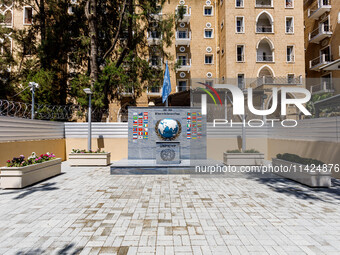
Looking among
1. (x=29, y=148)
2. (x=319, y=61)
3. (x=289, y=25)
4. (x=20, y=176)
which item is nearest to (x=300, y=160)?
(x=20, y=176)

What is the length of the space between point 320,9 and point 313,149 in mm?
27712

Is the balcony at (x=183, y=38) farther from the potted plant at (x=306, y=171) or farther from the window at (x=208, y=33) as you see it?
the potted plant at (x=306, y=171)

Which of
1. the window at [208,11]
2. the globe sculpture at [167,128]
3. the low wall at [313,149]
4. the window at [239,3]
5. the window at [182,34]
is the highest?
the window at [208,11]

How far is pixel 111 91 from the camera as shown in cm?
1809

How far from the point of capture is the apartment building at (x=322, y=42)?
88.1ft

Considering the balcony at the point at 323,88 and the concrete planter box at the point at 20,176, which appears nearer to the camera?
the concrete planter box at the point at 20,176

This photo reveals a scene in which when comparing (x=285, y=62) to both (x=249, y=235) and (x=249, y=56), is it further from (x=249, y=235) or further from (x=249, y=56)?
(x=249, y=235)

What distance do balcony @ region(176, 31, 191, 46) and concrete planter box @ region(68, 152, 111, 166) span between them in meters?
23.7

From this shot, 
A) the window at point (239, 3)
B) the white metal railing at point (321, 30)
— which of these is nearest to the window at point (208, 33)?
the window at point (239, 3)

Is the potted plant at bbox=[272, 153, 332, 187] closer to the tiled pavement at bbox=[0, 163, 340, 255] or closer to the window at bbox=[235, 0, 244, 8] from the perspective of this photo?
the tiled pavement at bbox=[0, 163, 340, 255]

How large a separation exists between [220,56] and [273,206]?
28.4m

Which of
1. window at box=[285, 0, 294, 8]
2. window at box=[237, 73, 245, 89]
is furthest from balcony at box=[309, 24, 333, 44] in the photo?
window at box=[237, 73, 245, 89]

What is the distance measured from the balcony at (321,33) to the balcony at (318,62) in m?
2.48

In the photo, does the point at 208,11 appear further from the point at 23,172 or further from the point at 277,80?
the point at 23,172
